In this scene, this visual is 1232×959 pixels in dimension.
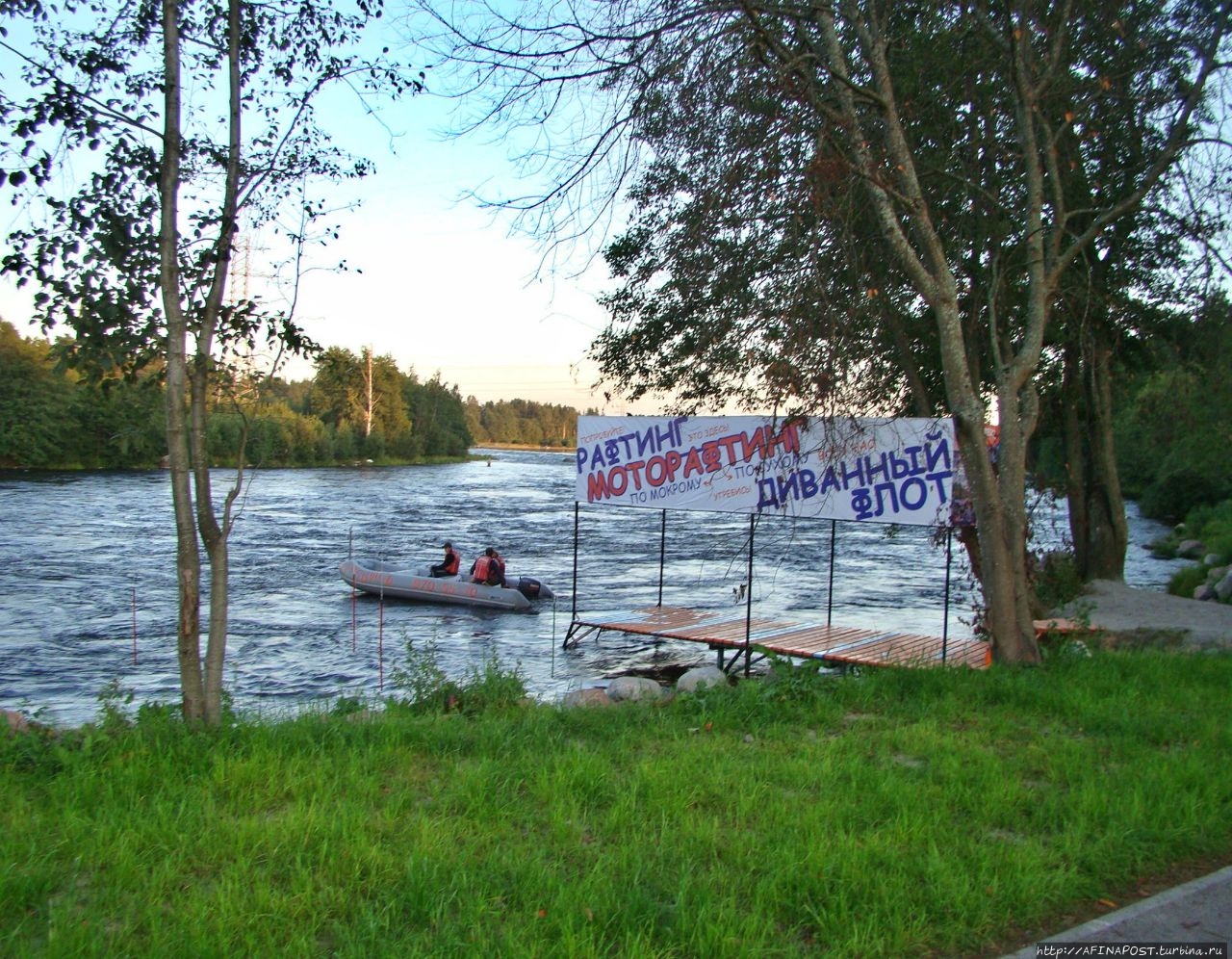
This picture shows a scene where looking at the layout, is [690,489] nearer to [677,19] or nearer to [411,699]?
[411,699]

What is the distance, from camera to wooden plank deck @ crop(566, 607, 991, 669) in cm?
1200

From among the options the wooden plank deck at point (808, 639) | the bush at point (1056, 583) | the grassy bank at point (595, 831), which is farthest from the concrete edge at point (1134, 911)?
the bush at point (1056, 583)

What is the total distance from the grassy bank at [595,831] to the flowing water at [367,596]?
146 cm

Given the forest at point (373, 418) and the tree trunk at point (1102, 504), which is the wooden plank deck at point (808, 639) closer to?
the forest at point (373, 418)

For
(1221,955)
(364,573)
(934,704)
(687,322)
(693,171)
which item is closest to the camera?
(1221,955)

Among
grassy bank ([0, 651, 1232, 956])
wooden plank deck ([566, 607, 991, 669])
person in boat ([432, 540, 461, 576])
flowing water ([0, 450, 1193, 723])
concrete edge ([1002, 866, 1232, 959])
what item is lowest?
flowing water ([0, 450, 1193, 723])

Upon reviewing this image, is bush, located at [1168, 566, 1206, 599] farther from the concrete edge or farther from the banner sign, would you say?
the concrete edge

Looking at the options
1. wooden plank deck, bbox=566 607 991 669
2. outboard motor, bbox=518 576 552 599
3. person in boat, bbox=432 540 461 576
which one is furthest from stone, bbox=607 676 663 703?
person in boat, bbox=432 540 461 576

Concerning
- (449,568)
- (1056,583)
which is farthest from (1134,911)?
(449,568)

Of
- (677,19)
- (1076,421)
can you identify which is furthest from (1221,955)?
(1076,421)

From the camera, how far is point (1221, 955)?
354cm

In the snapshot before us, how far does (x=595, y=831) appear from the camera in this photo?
14.7 ft

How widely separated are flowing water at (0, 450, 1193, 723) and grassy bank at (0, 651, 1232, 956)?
57.4 inches

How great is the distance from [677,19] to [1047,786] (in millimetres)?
5509
